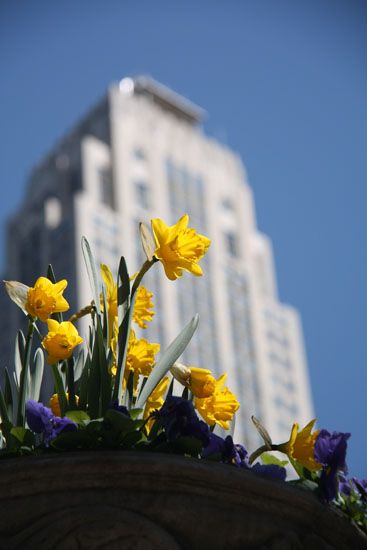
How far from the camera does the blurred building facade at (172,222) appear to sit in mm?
64938

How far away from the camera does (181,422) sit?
2.81 meters

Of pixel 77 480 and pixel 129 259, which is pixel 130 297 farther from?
pixel 129 259

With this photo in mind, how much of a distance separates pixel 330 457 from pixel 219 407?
38cm

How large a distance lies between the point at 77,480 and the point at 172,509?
0.73ft

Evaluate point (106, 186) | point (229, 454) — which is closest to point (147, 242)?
point (229, 454)

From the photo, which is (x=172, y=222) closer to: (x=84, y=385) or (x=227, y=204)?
(x=227, y=204)

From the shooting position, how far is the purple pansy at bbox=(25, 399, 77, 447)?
9.06 ft

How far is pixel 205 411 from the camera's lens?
316cm

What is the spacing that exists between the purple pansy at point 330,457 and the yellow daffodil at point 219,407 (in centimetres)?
31

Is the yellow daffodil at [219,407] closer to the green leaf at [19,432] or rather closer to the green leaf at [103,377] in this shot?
the green leaf at [103,377]

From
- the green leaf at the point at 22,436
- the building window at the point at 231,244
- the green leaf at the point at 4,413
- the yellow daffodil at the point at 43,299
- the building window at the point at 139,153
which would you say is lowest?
the green leaf at the point at 22,436

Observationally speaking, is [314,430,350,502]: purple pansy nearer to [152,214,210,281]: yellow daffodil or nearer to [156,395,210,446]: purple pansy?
[156,395,210,446]: purple pansy

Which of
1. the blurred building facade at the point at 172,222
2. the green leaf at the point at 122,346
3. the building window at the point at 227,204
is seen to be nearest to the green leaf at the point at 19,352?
the green leaf at the point at 122,346

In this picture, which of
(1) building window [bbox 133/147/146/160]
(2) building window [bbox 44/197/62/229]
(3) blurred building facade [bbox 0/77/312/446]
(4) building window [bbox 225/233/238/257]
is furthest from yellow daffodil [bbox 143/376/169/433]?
(1) building window [bbox 133/147/146/160]
